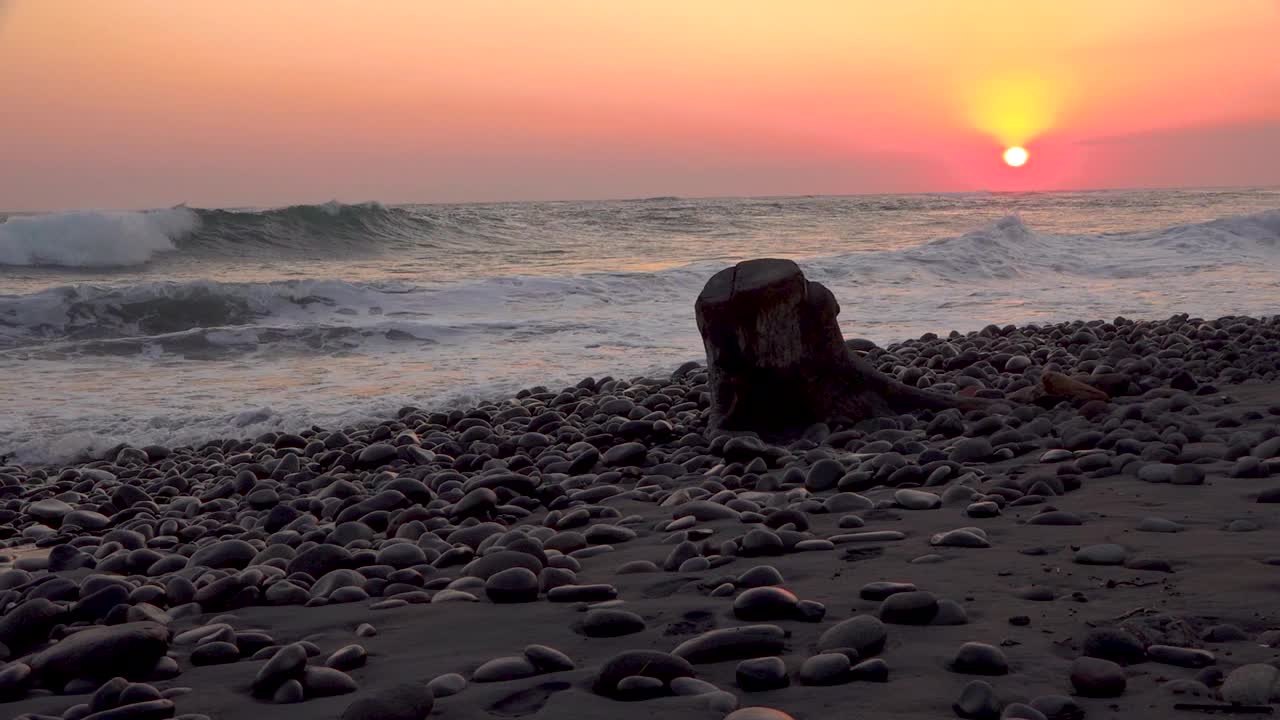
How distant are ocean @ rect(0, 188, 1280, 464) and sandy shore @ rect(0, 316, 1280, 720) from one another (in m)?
3.23

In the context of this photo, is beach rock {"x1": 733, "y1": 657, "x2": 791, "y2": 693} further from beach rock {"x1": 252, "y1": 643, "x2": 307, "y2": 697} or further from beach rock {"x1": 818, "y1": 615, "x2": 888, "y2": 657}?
beach rock {"x1": 252, "y1": 643, "x2": 307, "y2": 697}

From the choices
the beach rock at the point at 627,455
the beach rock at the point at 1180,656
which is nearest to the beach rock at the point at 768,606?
the beach rock at the point at 1180,656

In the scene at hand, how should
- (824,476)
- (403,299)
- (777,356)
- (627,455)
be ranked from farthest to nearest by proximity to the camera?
(403,299), (777,356), (627,455), (824,476)

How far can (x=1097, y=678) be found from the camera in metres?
1.88

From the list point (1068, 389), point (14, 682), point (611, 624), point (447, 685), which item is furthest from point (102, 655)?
point (1068, 389)

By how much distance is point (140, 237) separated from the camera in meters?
23.5

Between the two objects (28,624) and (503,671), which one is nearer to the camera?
(503,671)

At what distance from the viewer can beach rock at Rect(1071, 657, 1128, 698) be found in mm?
1871

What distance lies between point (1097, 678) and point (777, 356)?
3554 millimetres

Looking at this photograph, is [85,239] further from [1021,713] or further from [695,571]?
[1021,713]

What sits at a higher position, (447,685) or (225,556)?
(447,685)

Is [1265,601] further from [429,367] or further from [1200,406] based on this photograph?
[429,367]

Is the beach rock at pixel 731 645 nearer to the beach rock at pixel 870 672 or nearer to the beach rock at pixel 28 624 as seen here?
the beach rock at pixel 870 672

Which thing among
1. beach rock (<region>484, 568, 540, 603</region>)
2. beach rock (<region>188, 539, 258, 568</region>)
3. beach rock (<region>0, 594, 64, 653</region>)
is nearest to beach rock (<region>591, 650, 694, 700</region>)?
beach rock (<region>484, 568, 540, 603</region>)
